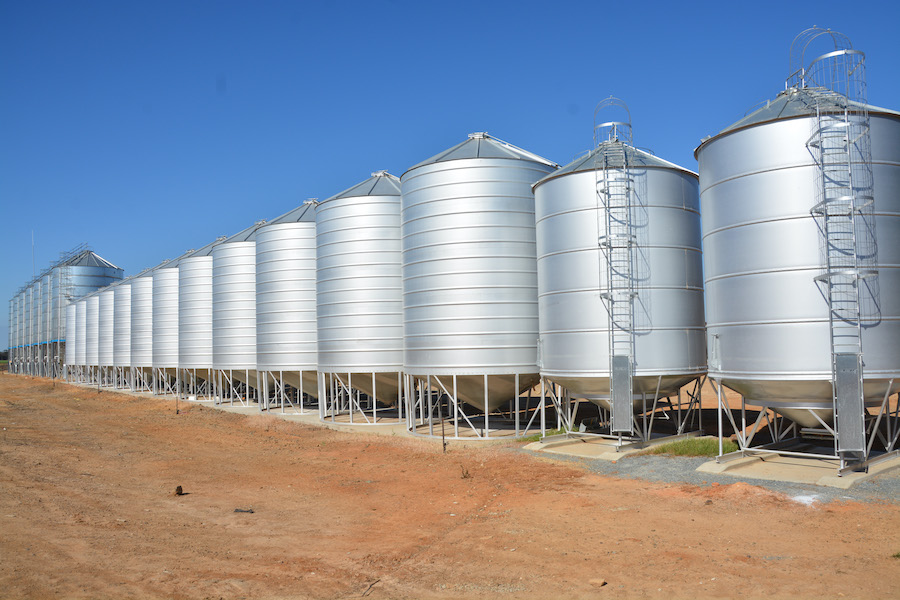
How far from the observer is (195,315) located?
44625 mm

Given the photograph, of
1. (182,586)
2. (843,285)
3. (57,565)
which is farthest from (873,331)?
(57,565)

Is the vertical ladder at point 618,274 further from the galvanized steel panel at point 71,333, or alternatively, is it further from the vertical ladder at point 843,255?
the galvanized steel panel at point 71,333

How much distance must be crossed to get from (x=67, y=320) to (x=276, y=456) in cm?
6899

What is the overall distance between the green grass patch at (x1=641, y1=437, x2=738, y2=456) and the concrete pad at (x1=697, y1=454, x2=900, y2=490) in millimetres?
1908

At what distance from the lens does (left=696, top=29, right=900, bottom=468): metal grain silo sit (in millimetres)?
14547

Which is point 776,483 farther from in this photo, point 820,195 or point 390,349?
point 390,349

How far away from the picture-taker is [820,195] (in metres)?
14.9

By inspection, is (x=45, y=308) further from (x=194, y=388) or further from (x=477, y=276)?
(x=477, y=276)

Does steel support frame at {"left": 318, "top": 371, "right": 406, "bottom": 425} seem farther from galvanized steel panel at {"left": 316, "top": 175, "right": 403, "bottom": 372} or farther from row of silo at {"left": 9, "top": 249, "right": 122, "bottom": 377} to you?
row of silo at {"left": 9, "top": 249, "right": 122, "bottom": 377}

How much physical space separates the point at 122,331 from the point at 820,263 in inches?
2337

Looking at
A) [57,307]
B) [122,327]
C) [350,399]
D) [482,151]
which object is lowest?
[350,399]

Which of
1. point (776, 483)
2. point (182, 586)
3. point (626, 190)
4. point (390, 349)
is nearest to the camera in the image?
point (182, 586)

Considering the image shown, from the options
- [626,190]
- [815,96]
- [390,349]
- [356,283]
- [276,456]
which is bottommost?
[276,456]

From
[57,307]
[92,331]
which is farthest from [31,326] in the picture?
[92,331]
